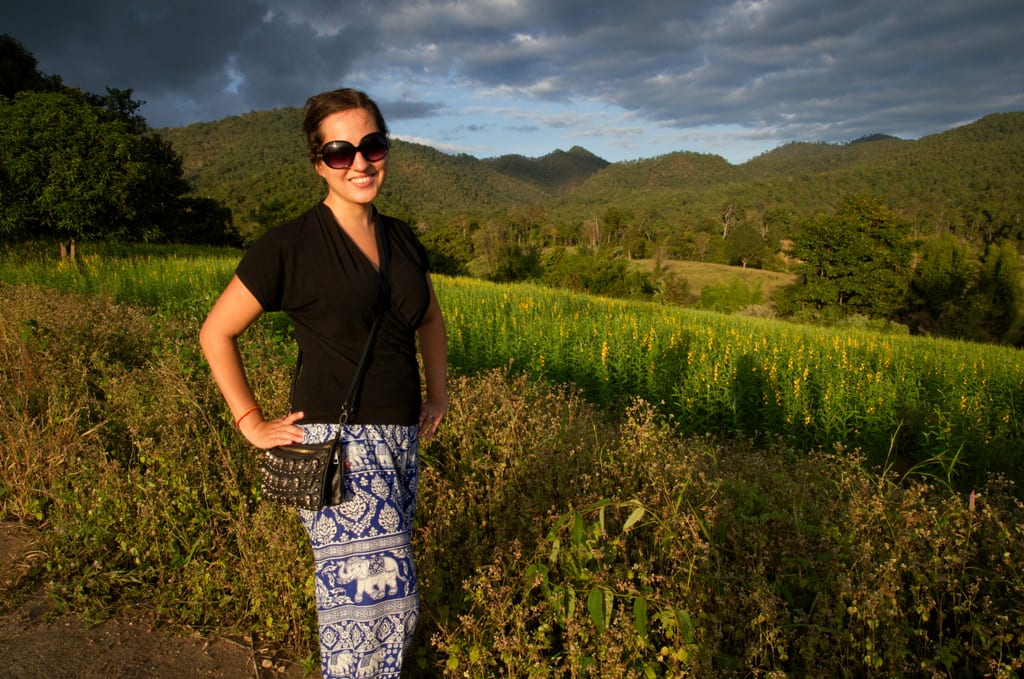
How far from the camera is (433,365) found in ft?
7.34

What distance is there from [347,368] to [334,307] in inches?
7.1

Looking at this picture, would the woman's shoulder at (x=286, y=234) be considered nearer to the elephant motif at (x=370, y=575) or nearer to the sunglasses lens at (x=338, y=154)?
the sunglasses lens at (x=338, y=154)

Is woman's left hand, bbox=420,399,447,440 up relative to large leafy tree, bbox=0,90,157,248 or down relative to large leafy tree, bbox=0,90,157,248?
down

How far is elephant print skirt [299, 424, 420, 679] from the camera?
5.51ft

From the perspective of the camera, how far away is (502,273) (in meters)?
38.9

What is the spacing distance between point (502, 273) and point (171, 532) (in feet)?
119

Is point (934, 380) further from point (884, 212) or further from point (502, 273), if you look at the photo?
point (884, 212)

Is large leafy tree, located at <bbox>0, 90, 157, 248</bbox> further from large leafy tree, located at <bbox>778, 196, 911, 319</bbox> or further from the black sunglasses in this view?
large leafy tree, located at <bbox>778, 196, 911, 319</bbox>

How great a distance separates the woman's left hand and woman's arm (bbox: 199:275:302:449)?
1.50 ft

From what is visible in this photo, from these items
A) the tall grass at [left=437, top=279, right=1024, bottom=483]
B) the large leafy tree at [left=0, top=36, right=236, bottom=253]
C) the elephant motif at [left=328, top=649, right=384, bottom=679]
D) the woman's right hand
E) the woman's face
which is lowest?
the tall grass at [left=437, top=279, right=1024, bottom=483]

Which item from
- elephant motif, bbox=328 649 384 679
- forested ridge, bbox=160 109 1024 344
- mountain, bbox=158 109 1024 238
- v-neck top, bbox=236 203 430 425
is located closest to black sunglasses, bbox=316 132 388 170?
v-neck top, bbox=236 203 430 425

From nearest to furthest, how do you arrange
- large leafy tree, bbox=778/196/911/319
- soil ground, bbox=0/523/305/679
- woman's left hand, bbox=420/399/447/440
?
woman's left hand, bbox=420/399/447/440, soil ground, bbox=0/523/305/679, large leafy tree, bbox=778/196/911/319

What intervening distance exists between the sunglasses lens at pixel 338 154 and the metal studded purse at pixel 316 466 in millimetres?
318

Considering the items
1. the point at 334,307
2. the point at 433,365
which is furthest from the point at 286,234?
the point at 433,365
